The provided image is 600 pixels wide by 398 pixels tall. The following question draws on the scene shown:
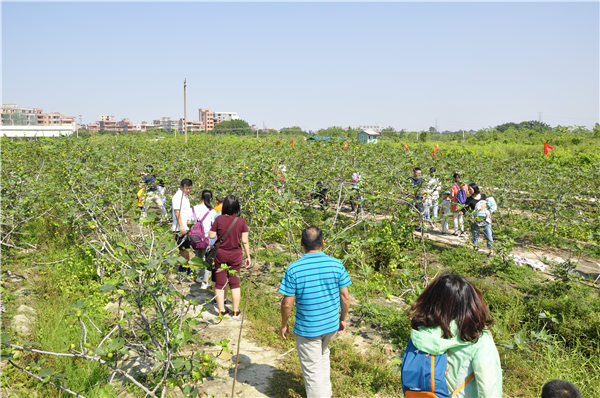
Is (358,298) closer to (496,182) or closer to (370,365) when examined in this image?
(370,365)

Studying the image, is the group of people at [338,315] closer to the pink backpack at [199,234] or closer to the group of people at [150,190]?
the pink backpack at [199,234]

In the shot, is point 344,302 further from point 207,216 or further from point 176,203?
point 176,203

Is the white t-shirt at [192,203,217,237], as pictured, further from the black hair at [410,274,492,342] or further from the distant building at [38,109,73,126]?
the distant building at [38,109,73,126]

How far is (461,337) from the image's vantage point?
5.74 feet

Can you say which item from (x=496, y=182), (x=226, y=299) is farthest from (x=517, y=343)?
(x=496, y=182)

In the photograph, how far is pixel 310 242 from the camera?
114 inches

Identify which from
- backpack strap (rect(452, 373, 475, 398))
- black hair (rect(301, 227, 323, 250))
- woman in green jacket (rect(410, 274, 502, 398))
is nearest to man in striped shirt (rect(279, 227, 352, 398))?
black hair (rect(301, 227, 323, 250))

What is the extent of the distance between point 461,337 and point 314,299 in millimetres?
1261

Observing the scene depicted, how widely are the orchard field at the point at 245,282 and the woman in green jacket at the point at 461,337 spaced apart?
3.17ft

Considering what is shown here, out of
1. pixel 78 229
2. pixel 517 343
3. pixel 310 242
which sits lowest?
pixel 517 343

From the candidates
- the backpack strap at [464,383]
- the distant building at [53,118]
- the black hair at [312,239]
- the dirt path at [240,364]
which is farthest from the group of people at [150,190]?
the distant building at [53,118]

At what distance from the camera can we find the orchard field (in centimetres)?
262

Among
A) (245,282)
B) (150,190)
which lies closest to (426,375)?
(245,282)

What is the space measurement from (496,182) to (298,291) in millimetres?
8715
